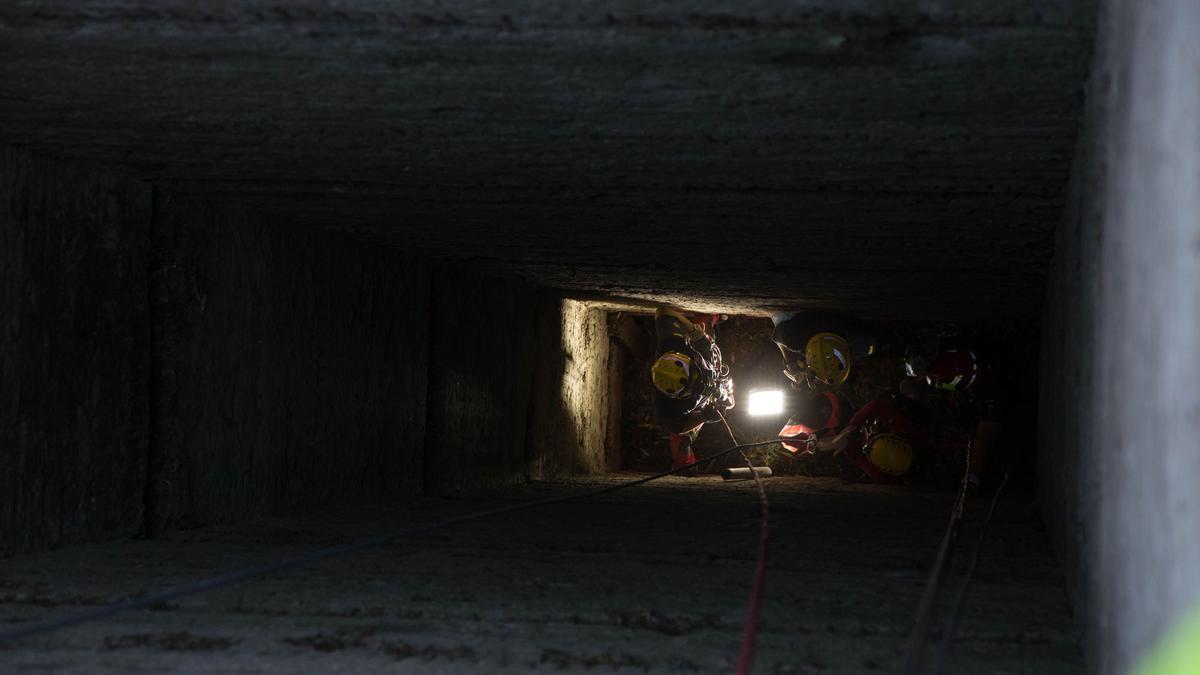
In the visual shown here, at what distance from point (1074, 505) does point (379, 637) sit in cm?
152

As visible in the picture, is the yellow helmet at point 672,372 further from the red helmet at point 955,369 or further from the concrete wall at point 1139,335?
the concrete wall at point 1139,335

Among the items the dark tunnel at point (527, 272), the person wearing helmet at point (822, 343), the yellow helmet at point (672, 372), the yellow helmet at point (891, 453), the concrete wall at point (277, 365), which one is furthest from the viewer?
the yellow helmet at point (672, 372)

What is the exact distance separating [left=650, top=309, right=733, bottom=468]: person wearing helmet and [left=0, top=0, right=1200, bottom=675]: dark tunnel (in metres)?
1.92

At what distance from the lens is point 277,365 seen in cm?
380

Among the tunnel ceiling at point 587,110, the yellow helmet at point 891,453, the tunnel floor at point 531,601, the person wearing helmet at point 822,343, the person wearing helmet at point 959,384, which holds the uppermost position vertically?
the tunnel ceiling at point 587,110

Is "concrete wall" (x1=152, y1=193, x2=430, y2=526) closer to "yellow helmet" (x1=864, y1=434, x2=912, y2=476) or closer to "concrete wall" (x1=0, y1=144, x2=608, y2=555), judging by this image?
"concrete wall" (x1=0, y1=144, x2=608, y2=555)

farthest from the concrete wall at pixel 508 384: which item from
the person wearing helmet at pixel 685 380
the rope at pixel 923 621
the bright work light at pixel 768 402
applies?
the rope at pixel 923 621

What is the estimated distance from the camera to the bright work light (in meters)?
7.85

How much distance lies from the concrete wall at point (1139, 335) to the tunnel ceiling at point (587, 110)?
272 mm

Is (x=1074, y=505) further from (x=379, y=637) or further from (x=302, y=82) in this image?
(x=302, y=82)

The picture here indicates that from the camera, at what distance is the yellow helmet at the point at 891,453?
685 centimetres

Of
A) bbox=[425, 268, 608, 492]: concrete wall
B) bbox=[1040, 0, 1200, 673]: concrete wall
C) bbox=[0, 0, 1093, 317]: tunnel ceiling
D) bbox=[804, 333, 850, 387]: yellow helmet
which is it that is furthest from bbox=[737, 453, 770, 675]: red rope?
bbox=[804, 333, 850, 387]: yellow helmet

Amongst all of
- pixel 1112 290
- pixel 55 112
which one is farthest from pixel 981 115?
pixel 55 112

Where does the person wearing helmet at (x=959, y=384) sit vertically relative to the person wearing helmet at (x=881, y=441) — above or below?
above
